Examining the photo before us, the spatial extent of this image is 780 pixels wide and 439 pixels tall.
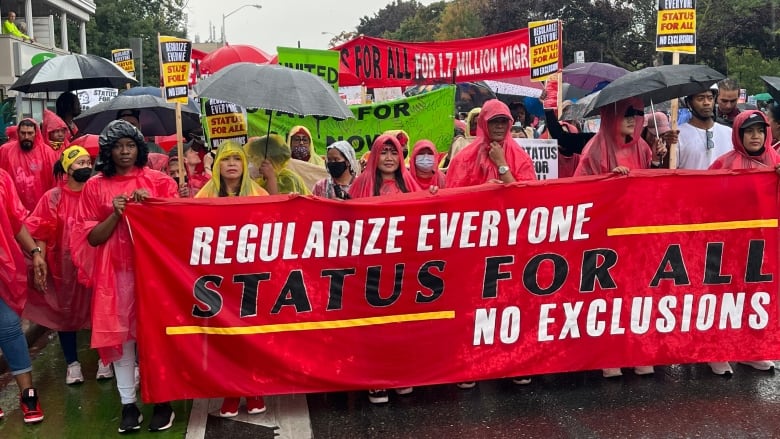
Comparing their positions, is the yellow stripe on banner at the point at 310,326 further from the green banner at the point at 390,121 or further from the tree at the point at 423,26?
the tree at the point at 423,26

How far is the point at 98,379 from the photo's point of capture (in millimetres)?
5574

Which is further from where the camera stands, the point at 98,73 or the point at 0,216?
the point at 98,73

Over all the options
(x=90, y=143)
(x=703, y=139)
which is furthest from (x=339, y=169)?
(x=703, y=139)

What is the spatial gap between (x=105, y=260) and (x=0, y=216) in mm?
645

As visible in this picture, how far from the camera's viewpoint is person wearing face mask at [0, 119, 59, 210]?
6.98 meters

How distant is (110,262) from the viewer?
4625 millimetres

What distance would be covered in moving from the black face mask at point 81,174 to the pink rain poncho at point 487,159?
94.1 inches

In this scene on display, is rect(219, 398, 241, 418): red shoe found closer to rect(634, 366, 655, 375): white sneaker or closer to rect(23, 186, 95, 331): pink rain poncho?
rect(23, 186, 95, 331): pink rain poncho

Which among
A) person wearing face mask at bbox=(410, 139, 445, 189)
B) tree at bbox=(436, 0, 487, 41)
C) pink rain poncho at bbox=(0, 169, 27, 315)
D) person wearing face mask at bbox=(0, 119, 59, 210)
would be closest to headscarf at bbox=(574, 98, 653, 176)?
person wearing face mask at bbox=(410, 139, 445, 189)

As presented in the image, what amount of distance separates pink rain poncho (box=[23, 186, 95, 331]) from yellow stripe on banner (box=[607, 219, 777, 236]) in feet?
11.2

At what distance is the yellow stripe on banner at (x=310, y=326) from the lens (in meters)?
4.65

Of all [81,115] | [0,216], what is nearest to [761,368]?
[0,216]

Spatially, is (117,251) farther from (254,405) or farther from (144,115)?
(144,115)

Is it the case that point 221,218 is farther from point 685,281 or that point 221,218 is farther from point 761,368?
point 761,368
